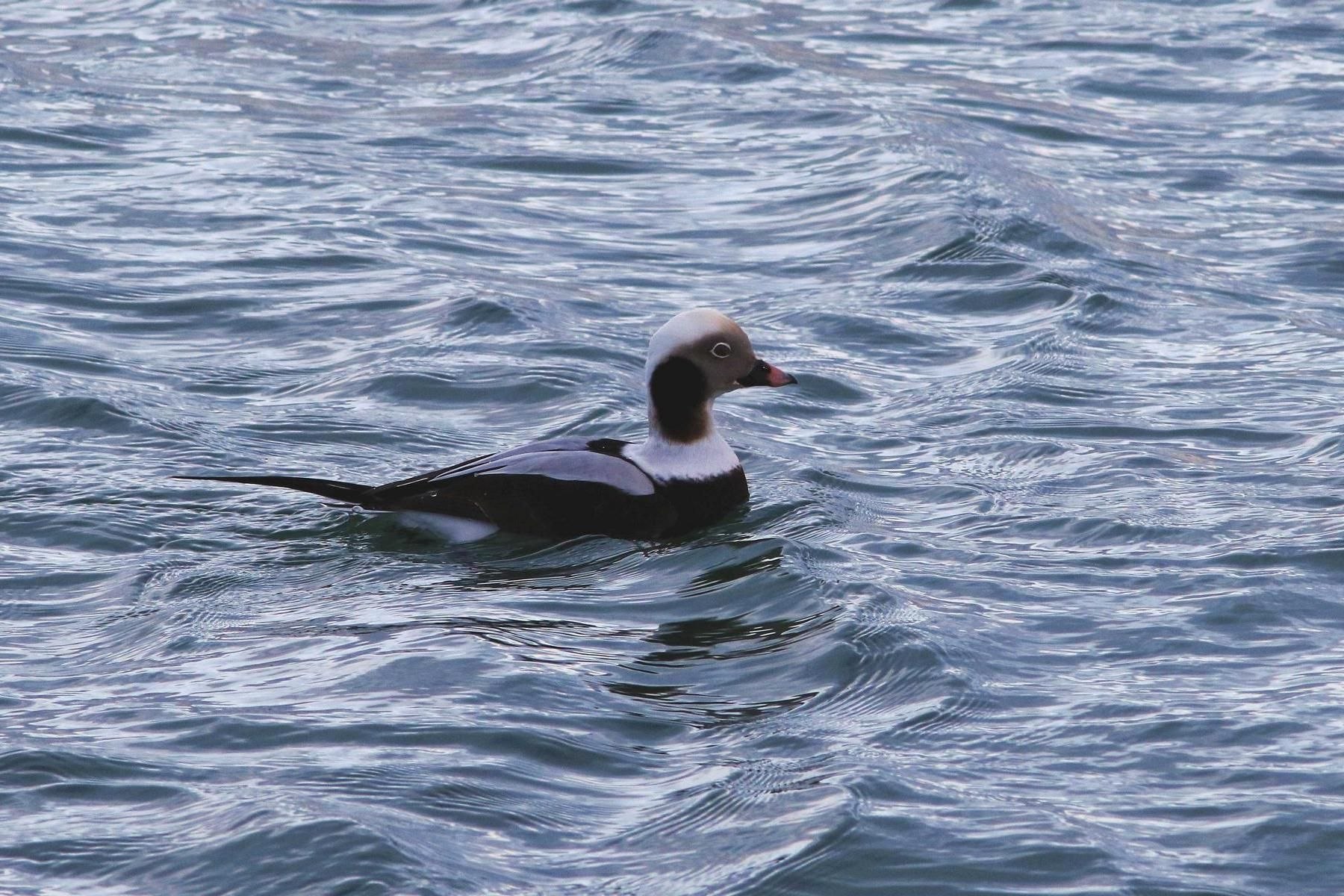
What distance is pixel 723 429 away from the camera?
8.99 meters

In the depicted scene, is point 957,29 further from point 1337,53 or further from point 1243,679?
point 1243,679

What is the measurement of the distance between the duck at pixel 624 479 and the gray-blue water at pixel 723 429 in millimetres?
124

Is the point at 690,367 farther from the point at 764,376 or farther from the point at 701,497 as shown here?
the point at 701,497

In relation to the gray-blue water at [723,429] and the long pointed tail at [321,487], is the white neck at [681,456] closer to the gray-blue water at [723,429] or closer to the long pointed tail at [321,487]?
the gray-blue water at [723,429]

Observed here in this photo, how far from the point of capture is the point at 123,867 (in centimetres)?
489

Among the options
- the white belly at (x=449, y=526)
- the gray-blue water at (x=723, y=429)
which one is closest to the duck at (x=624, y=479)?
the white belly at (x=449, y=526)

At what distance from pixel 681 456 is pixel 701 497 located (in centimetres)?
17

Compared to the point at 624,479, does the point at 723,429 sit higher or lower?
lower

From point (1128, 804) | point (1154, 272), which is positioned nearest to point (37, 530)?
point (1128, 804)

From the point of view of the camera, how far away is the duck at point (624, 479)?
723cm

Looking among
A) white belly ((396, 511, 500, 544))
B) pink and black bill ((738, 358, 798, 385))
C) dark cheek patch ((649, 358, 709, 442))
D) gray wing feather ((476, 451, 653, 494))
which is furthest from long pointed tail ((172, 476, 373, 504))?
pink and black bill ((738, 358, 798, 385))

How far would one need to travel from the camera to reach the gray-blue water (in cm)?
521

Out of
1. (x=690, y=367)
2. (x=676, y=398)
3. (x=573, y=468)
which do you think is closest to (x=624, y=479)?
(x=573, y=468)

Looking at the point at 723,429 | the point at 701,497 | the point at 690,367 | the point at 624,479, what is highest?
the point at 690,367
